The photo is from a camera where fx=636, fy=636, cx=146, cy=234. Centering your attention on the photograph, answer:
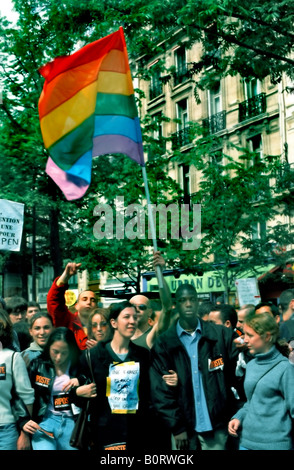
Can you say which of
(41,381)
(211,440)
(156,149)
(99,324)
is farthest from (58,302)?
(156,149)

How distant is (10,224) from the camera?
9711 mm

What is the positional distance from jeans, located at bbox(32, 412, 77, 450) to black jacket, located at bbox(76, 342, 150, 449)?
0.21 metres

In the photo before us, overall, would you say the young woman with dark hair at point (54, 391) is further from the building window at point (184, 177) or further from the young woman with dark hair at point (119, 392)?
the building window at point (184, 177)

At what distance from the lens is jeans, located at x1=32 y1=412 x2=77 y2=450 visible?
17.0 feet

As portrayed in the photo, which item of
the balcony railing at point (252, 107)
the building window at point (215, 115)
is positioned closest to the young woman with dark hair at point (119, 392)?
the balcony railing at point (252, 107)

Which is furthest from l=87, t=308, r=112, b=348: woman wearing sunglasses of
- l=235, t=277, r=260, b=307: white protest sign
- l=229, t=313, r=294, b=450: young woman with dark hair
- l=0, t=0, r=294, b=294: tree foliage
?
l=0, t=0, r=294, b=294: tree foliage

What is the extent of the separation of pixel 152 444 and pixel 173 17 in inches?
238

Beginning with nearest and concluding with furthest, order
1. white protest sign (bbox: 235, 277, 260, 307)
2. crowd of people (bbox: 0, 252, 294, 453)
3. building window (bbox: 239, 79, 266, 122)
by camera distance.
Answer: crowd of people (bbox: 0, 252, 294, 453) → white protest sign (bbox: 235, 277, 260, 307) → building window (bbox: 239, 79, 266, 122)

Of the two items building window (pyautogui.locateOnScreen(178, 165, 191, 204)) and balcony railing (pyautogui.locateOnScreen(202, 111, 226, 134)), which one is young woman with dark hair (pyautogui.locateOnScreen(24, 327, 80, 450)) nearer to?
balcony railing (pyautogui.locateOnScreen(202, 111, 226, 134))

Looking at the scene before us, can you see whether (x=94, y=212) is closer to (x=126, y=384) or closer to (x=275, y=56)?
(x=275, y=56)

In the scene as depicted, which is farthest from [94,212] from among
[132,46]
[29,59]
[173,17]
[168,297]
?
[168,297]

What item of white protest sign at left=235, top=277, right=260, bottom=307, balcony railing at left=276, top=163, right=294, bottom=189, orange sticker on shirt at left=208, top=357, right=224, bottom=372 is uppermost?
balcony railing at left=276, top=163, right=294, bottom=189

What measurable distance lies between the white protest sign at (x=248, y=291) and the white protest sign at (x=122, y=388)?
350 inches

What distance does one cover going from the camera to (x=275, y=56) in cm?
922
